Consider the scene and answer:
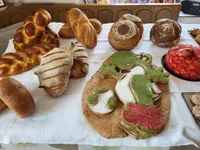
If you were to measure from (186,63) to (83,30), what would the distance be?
0.41 metres

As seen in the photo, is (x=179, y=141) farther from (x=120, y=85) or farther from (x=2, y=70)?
(x=2, y=70)

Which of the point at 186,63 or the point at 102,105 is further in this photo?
the point at 186,63

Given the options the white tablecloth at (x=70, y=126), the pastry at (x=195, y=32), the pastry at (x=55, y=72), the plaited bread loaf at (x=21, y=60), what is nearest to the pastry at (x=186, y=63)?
the white tablecloth at (x=70, y=126)

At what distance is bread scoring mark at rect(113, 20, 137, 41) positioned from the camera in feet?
2.56

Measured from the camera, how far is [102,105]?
1.84 ft

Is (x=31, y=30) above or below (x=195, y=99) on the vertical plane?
above

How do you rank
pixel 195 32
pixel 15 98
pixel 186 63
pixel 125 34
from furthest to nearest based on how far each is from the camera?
pixel 195 32, pixel 125 34, pixel 186 63, pixel 15 98

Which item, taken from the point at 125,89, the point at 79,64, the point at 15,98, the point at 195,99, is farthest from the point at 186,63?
the point at 15,98

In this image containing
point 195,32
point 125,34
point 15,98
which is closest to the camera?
point 15,98

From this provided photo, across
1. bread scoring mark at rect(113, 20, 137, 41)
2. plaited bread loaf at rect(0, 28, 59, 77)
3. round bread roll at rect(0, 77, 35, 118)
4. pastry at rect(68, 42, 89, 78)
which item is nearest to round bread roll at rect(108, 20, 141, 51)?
bread scoring mark at rect(113, 20, 137, 41)

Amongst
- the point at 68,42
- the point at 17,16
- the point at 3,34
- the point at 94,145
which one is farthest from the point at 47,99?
the point at 17,16

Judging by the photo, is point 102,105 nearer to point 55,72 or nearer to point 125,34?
point 55,72

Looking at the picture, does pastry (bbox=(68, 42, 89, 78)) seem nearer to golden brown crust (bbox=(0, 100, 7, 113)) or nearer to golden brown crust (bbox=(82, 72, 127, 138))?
golden brown crust (bbox=(82, 72, 127, 138))

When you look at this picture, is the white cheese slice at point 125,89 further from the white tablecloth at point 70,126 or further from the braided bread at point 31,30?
the braided bread at point 31,30
